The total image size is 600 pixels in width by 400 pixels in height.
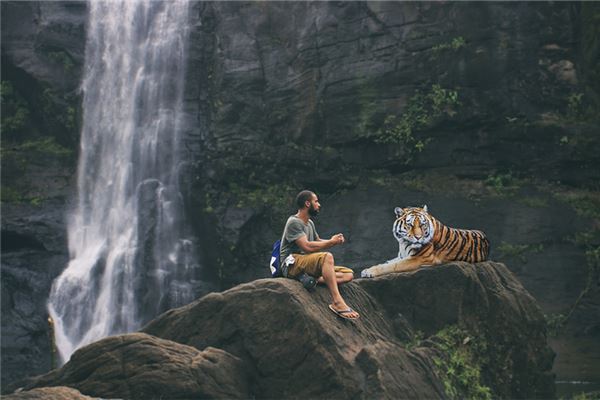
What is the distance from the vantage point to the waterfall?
844 inches

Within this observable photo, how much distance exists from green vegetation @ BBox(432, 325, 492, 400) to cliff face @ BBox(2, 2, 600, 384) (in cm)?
790

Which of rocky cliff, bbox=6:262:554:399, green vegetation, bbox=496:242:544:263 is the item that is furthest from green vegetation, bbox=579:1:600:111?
rocky cliff, bbox=6:262:554:399

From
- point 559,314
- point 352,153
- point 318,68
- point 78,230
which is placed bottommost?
point 559,314

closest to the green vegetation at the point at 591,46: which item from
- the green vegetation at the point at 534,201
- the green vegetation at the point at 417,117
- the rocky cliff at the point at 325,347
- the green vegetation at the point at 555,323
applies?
the green vegetation at the point at 534,201

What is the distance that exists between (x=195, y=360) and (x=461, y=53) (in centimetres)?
1291

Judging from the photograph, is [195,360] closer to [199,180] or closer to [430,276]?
[430,276]

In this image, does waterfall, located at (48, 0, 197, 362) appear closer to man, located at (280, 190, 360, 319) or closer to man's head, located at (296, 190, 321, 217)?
man, located at (280, 190, 360, 319)

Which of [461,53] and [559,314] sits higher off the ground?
[461,53]

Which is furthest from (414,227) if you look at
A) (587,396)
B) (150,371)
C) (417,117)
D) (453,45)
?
(453,45)

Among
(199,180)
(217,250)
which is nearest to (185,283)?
(217,250)

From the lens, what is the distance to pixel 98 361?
10375mm

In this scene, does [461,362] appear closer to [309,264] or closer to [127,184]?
[309,264]

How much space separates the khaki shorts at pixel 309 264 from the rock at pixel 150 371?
1.21 meters

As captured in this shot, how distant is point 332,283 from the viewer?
423 inches
